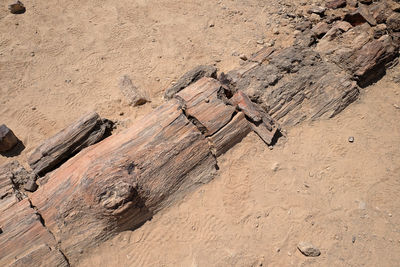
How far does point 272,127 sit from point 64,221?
354cm

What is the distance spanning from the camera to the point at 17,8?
23.5 feet

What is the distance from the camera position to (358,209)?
177 inches

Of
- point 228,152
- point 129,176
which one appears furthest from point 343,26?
point 129,176

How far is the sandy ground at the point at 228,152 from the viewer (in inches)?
167

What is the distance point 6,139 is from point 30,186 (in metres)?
1.19

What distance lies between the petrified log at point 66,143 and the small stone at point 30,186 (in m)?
0.16

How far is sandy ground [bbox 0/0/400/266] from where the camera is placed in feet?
13.9

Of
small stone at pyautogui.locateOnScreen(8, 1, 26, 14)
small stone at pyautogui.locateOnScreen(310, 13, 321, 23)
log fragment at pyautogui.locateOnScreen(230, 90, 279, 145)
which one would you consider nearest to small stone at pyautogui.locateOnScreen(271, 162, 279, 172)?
log fragment at pyautogui.locateOnScreen(230, 90, 279, 145)

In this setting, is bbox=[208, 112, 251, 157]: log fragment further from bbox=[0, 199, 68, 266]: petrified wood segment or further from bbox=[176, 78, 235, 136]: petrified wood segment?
bbox=[0, 199, 68, 266]: petrified wood segment

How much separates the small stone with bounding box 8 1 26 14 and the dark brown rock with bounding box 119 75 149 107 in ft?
11.4

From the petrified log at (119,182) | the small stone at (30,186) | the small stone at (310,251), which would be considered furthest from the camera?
the small stone at (30,186)

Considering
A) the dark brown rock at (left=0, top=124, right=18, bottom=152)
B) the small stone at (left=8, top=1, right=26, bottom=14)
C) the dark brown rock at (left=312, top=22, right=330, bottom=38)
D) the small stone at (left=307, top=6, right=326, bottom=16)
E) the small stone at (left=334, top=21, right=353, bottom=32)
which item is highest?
the small stone at (left=8, top=1, right=26, bottom=14)

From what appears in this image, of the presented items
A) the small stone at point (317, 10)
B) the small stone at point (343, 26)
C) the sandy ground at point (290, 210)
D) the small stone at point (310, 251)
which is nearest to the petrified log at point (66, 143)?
the sandy ground at point (290, 210)

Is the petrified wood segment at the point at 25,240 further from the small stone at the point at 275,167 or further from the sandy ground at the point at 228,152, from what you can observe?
the small stone at the point at 275,167
